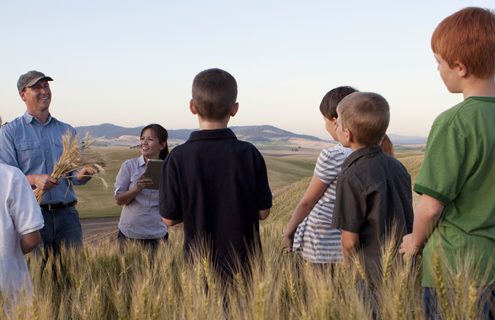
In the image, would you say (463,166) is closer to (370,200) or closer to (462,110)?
(462,110)

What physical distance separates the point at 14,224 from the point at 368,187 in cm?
173

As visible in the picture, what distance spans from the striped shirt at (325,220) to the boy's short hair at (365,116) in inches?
15.7

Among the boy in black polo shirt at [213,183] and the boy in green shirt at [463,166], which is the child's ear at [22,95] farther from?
the boy in green shirt at [463,166]

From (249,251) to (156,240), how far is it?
240cm

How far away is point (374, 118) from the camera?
269 centimetres

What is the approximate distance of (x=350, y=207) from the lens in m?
2.61

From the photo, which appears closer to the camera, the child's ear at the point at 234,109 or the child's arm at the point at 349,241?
the child's arm at the point at 349,241

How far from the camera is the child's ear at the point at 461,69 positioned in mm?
2088

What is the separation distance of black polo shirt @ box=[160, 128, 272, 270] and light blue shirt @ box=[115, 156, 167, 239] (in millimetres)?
2232

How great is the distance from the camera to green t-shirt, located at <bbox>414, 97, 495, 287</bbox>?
1.97m

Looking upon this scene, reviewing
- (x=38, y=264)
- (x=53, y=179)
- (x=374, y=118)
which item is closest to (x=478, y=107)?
(x=374, y=118)

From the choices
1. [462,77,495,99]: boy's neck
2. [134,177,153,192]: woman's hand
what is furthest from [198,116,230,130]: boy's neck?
[134,177,153,192]: woman's hand

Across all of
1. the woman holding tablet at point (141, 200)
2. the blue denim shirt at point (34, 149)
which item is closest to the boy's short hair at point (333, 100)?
the woman holding tablet at point (141, 200)

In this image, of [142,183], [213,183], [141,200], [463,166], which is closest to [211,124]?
[213,183]
